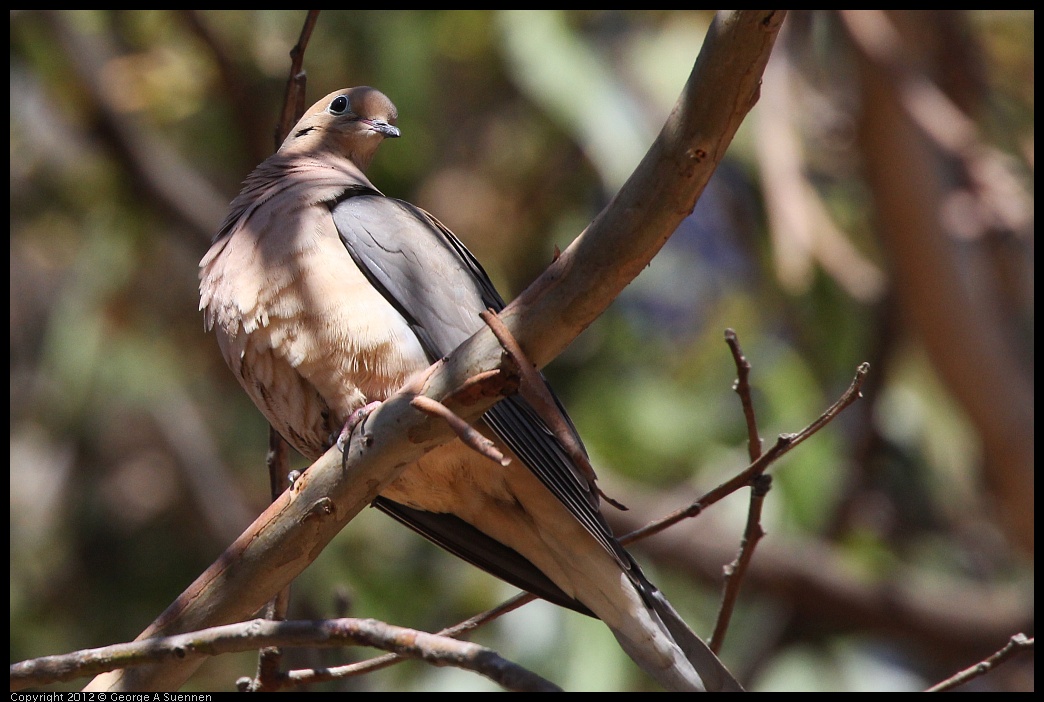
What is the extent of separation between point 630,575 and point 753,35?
1815 millimetres

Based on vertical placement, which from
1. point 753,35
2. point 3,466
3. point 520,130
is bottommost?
point 3,466

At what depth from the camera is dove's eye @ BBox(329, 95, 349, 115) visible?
471 centimetres

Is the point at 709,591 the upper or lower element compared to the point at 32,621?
upper

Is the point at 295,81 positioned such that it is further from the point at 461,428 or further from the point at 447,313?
the point at 461,428

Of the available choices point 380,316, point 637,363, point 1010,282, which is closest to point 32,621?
point 637,363

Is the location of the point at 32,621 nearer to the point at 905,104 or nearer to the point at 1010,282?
the point at 905,104

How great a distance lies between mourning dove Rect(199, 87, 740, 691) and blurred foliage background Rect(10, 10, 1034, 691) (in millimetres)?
3536

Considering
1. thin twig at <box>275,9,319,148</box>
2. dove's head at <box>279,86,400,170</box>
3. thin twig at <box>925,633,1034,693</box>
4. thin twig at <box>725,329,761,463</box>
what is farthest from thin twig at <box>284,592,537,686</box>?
dove's head at <box>279,86,400,170</box>

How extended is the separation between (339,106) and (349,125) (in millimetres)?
119

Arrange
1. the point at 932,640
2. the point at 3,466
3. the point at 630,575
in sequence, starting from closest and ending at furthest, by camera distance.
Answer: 1. the point at 630,575
2. the point at 3,466
3. the point at 932,640

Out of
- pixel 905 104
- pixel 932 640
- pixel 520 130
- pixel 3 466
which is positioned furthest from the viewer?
pixel 520 130

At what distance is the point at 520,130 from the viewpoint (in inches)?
414

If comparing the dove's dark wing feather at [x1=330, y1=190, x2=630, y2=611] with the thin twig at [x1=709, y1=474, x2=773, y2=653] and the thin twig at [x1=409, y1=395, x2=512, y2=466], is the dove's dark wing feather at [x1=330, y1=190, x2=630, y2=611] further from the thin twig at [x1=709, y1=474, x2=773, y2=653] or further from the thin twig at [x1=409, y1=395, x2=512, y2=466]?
the thin twig at [x1=409, y1=395, x2=512, y2=466]
